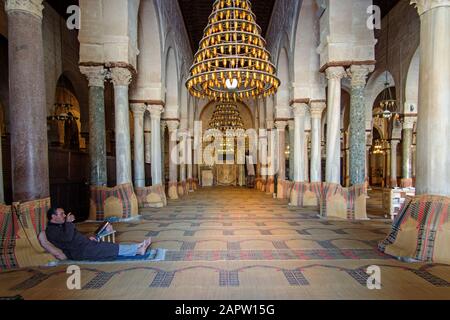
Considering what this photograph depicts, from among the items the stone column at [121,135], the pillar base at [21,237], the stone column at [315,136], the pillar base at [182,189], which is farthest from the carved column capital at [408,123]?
the pillar base at [21,237]

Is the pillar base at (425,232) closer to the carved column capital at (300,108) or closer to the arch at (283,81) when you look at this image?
the carved column capital at (300,108)

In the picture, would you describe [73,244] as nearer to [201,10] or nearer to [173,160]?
[173,160]

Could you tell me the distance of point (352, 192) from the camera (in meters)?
6.65

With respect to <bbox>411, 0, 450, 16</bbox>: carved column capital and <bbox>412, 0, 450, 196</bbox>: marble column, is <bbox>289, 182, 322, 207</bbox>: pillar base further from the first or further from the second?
<bbox>411, 0, 450, 16</bbox>: carved column capital

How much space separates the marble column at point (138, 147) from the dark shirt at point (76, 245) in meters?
Result: 4.93

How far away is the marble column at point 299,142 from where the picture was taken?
9.67m

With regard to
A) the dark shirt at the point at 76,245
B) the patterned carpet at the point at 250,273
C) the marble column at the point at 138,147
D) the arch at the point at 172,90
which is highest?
Result: the arch at the point at 172,90

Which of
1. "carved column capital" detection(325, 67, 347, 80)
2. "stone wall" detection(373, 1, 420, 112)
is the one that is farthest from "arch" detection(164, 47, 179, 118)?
"stone wall" detection(373, 1, 420, 112)

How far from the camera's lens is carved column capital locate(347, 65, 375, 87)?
261 inches

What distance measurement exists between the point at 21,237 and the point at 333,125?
6.22 m

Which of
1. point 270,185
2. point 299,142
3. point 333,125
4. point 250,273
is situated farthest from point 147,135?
point 250,273

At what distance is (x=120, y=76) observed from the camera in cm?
669

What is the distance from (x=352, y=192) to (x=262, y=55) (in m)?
3.78

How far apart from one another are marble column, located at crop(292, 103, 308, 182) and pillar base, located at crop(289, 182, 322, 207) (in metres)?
0.35
